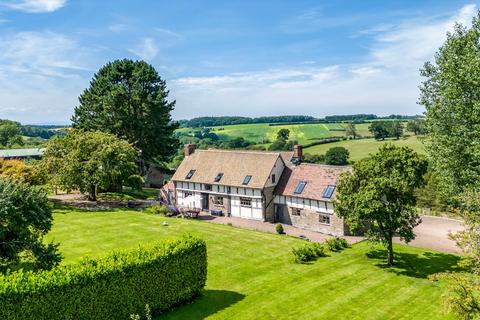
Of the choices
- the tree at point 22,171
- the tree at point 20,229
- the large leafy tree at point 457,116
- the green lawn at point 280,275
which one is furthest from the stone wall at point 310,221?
the tree at point 22,171

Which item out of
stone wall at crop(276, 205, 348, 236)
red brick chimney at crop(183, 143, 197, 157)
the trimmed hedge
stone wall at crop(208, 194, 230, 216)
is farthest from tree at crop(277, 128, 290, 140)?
the trimmed hedge

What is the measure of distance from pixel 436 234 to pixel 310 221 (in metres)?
13.2

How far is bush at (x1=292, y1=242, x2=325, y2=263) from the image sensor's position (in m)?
32.1

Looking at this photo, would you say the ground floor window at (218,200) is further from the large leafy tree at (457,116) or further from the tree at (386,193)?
the large leafy tree at (457,116)

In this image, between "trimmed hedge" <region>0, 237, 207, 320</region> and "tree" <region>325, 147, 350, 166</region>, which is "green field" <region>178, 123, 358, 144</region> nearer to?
"tree" <region>325, 147, 350, 166</region>

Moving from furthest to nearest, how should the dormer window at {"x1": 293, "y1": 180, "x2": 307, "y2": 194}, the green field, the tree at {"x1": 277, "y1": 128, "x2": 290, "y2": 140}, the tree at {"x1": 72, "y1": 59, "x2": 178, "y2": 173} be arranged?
the tree at {"x1": 277, "y1": 128, "x2": 290, "y2": 140}
the green field
the tree at {"x1": 72, "y1": 59, "x2": 178, "y2": 173}
the dormer window at {"x1": 293, "y1": 180, "x2": 307, "y2": 194}

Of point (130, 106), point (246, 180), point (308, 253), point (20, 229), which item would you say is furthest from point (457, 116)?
point (130, 106)

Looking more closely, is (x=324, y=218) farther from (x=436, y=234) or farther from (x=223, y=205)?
(x=223, y=205)

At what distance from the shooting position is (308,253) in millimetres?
32719

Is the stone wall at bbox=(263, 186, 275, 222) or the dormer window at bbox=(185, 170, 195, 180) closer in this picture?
the stone wall at bbox=(263, 186, 275, 222)

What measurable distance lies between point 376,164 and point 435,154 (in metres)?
6.03

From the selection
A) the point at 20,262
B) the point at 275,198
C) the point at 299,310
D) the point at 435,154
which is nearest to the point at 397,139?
the point at 275,198

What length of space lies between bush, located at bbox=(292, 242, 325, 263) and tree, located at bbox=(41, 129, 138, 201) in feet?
91.4

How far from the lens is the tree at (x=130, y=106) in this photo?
69.0 metres
